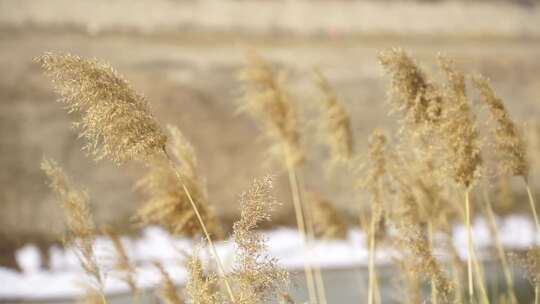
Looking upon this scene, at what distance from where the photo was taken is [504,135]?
9.80ft

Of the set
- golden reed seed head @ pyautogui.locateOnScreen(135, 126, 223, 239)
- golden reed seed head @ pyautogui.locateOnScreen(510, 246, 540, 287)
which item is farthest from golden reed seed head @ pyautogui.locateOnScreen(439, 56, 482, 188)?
golden reed seed head @ pyautogui.locateOnScreen(135, 126, 223, 239)

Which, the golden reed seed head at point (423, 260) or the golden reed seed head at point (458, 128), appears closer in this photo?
the golden reed seed head at point (458, 128)

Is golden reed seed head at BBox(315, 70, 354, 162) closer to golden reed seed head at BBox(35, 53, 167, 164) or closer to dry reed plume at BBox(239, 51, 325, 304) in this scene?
dry reed plume at BBox(239, 51, 325, 304)

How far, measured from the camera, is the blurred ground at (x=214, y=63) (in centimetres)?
1238

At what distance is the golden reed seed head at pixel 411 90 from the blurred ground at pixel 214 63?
5732mm

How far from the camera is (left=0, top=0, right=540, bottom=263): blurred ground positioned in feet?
40.6

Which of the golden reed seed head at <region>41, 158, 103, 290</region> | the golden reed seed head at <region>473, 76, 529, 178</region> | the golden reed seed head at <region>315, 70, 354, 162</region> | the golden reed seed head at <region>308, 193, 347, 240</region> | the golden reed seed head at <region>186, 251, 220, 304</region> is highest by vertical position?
the golden reed seed head at <region>315, 70, 354, 162</region>

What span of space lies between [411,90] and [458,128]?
Result: 0.25 metres

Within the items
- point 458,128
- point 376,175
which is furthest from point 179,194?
point 458,128

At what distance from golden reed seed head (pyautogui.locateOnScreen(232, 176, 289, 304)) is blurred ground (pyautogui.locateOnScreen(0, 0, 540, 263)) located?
623 centimetres

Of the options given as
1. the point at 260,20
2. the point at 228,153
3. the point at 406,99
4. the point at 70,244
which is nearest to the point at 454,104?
the point at 406,99

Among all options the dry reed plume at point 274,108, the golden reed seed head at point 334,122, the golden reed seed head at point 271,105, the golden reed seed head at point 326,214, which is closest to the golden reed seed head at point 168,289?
the dry reed plume at point 274,108

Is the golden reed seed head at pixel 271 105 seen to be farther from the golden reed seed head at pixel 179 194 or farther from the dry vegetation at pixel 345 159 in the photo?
the golden reed seed head at pixel 179 194

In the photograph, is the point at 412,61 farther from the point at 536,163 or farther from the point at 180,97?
the point at 180,97
